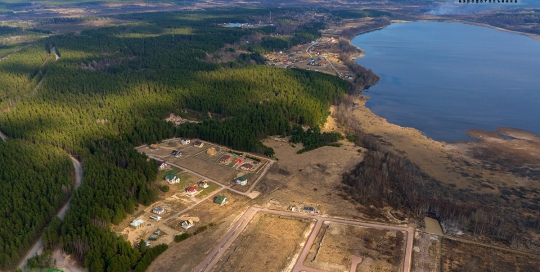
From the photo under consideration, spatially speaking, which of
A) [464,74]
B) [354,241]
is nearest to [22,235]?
[354,241]

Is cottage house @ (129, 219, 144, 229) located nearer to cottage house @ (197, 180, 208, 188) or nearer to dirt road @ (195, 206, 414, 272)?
dirt road @ (195, 206, 414, 272)

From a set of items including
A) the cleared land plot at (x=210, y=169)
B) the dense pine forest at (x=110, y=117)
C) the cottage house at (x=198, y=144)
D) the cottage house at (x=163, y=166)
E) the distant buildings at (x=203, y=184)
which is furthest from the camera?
the cottage house at (x=198, y=144)

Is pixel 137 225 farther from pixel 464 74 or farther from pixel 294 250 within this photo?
pixel 464 74

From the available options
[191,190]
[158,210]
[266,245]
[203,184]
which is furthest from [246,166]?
[266,245]

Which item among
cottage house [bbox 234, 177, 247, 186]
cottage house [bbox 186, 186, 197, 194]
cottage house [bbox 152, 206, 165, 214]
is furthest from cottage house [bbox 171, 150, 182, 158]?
cottage house [bbox 152, 206, 165, 214]

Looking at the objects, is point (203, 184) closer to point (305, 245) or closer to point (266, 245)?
point (266, 245)

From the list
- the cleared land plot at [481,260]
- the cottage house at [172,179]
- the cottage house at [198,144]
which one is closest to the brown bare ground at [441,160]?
the cleared land plot at [481,260]

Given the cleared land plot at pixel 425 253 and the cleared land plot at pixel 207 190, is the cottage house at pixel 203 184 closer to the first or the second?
the cleared land plot at pixel 207 190
